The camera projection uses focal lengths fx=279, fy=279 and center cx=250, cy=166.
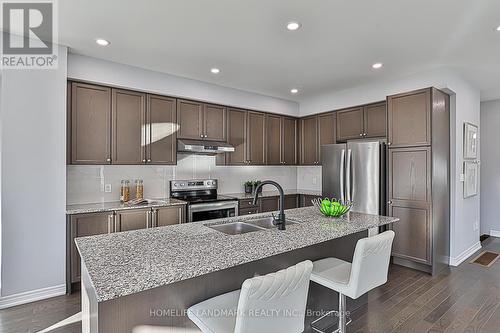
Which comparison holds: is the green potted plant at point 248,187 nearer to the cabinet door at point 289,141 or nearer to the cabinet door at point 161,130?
the cabinet door at point 289,141

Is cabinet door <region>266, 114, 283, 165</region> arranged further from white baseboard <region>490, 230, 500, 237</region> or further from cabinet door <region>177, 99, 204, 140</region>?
white baseboard <region>490, 230, 500, 237</region>

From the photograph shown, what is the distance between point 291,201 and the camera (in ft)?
16.9

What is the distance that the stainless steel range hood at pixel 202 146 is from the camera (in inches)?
155

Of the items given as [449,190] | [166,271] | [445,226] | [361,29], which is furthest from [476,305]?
[166,271]

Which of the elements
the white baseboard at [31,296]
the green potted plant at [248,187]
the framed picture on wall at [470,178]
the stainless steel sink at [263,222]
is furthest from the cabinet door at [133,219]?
the framed picture on wall at [470,178]

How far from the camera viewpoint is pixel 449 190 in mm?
3896

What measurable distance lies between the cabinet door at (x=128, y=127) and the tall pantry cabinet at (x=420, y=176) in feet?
11.2

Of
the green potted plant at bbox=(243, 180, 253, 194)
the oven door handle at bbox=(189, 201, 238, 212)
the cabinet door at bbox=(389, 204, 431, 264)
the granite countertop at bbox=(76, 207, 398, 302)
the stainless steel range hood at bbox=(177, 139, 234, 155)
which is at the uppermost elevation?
the stainless steel range hood at bbox=(177, 139, 234, 155)

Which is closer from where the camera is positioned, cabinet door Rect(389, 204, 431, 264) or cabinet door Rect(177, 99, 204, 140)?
cabinet door Rect(389, 204, 431, 264)

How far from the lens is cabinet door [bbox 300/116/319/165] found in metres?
5.27

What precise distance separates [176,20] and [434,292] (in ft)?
12.6

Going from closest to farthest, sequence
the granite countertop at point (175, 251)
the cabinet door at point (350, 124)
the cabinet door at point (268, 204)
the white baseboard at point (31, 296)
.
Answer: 1. the granite countertop at point (175, 251)
2. the white baseboard at point (31, 296)
3. the cabinet door at point (350, 124)
4. the cabinet door at point (268, 204)

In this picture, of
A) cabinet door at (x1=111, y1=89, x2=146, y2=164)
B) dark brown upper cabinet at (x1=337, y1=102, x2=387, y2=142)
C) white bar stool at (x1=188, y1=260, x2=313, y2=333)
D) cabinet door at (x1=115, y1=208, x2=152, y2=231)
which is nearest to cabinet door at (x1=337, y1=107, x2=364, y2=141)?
dark brown upper cabinet at (x1=337, y1=102, x2=387, y2=142)

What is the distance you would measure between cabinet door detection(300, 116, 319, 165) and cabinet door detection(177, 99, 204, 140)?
7.17 ft
